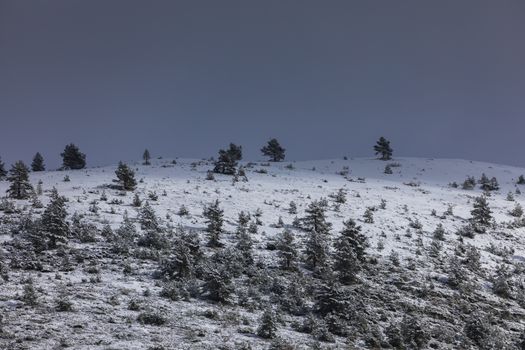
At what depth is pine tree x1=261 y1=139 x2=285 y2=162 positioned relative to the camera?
71.3 m

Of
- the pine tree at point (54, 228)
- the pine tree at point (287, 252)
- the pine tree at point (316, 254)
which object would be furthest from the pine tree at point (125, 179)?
the pine tree at point (316, 254)

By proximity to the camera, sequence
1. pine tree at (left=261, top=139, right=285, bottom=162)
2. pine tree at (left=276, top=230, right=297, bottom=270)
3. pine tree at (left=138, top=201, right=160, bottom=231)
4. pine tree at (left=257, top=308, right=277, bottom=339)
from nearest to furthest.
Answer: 1. pine tree at (left=257, top=308, right=277, bottom=339)
2. pine tree at (left=276, top=230, right=297, bottom=270)
3. pine tree at (left=138, top=201, right=160, bottom=231)
4. pine tree at (left=261, top=139, right=285, bottom=162)

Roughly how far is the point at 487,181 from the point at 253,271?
44.4 m

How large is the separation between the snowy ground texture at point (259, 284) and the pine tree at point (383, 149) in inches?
1298

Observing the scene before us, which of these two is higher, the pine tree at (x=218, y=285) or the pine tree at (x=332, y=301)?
the pine tree at (x=218, y=285)

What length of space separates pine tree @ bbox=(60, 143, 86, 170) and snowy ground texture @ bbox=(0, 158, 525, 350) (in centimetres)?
1843

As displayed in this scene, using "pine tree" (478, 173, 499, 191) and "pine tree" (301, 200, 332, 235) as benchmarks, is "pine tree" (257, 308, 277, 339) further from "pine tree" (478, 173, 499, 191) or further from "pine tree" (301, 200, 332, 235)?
"pine tree" (478, 173, 499, 191)

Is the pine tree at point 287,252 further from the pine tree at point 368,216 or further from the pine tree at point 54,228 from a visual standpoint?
the pine tree at point 54,228

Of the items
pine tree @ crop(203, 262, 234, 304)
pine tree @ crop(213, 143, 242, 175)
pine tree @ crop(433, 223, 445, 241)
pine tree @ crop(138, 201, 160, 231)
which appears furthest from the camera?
pine tree @ crop(213, 143, 242, 175)

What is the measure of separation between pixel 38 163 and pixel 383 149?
52384mm

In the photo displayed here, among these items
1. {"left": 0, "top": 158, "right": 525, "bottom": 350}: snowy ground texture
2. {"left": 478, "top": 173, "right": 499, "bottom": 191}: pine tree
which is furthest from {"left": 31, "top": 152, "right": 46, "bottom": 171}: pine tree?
{"left": 478, "top": 173, "right": 499, "bottom": 191}: pine tree

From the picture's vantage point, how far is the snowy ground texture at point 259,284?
15914mm

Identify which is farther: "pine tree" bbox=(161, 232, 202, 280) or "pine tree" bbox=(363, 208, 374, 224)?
"pine tree" bbox=(363, 208, 374, 224)

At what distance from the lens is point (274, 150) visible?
234 feet
